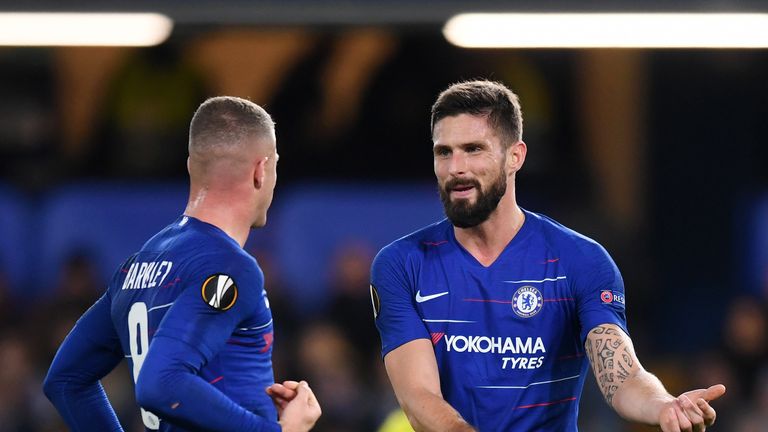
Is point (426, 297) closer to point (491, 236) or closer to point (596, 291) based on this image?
point (491, 236)

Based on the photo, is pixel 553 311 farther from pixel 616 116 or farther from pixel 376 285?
pixel 616 116

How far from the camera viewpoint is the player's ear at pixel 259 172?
174 inches

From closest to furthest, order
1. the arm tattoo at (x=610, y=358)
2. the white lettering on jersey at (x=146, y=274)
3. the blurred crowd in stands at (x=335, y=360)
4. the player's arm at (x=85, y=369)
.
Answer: the white lettering on jersey at (x=146, y=274) < the player's arm at (x=85, y=369) < the arm tattoo at (x=610, y=358) < the blurred crowd in stands at (x=335, y=360)

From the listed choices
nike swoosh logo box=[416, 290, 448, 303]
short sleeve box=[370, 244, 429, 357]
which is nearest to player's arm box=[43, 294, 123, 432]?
short sleeve box=[370, 244, 429, 357]

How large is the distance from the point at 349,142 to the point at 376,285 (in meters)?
6.40

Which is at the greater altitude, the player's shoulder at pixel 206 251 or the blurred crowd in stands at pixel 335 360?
the player's shoulder at pixel 206 251

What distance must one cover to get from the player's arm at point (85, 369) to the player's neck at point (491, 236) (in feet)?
4.22

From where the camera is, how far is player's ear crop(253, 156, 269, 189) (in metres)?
4.41

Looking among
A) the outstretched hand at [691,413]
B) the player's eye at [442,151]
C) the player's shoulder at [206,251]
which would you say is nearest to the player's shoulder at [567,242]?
the player's eye at [442,151]

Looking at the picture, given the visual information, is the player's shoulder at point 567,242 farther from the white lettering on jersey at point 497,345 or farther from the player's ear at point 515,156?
the white lettering on jersey at point 497,345

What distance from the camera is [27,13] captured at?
29.0 feet

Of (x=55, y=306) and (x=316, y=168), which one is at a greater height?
(x=316, y=168)

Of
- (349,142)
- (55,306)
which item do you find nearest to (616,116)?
(349,142)

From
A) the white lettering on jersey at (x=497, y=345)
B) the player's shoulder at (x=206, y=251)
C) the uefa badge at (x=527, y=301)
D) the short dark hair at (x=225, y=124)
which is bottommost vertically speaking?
the white lettering on jersey at (x=497, y=345)
